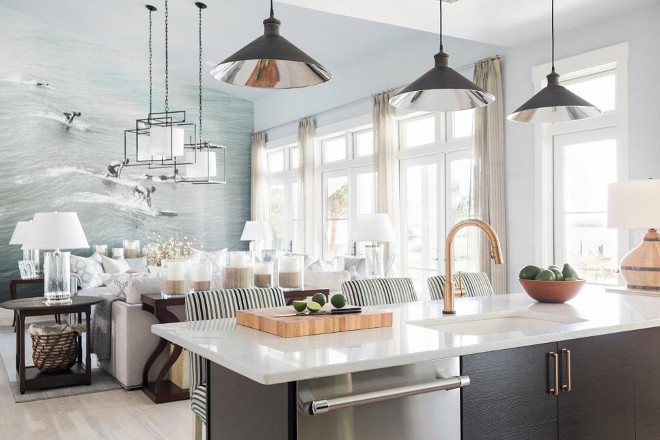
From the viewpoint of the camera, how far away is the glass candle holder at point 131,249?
952cm

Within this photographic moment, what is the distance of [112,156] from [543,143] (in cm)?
685

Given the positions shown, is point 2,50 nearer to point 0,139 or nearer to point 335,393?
point 0,139

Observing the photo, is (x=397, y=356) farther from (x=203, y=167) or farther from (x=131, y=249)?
(x=131, y=249)

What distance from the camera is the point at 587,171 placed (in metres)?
5.19

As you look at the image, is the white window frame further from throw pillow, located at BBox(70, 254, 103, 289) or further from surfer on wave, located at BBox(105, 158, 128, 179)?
surfer on wave, located at BBox(105, 158, 128, 179)

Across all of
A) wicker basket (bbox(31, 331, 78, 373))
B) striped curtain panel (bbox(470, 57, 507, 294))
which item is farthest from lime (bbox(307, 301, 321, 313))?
striped curtain panel (bbox(470, 57, 507, 294))

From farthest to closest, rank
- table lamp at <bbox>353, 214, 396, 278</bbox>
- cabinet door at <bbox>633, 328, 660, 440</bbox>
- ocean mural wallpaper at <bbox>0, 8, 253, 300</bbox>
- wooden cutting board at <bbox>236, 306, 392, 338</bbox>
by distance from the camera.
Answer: ocean mural wallpaper at <bbox>0, 8, 253, 300</bbox>, table lamp at <bbox>353, 214, 396, 278</bbox>, cabinet door at <bbox>633, 328, 660, 440</bbox>, wooden cutting board at <bbox>236, 306, 392, 338</bbox>

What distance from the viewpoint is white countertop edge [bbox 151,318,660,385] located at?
5.17 feet

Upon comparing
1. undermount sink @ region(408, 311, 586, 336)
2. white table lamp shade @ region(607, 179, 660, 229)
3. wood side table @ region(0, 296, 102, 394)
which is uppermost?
white table lamp shade @ region(607, 179, 660, 229)

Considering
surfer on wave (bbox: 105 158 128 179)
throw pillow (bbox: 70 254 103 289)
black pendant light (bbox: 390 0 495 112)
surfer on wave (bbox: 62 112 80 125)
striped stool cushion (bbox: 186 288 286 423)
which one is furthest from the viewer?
surfer on wave (bbox: 105 158 128 179)

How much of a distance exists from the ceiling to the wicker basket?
3.11 m

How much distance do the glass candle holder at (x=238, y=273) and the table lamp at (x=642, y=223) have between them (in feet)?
7.64

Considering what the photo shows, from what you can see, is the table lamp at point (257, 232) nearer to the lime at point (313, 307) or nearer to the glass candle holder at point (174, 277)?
the glass candle holder at point (174, 277)

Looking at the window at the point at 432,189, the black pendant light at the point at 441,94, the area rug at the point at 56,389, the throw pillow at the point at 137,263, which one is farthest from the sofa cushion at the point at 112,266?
the black pendant light at the point at 441,94
